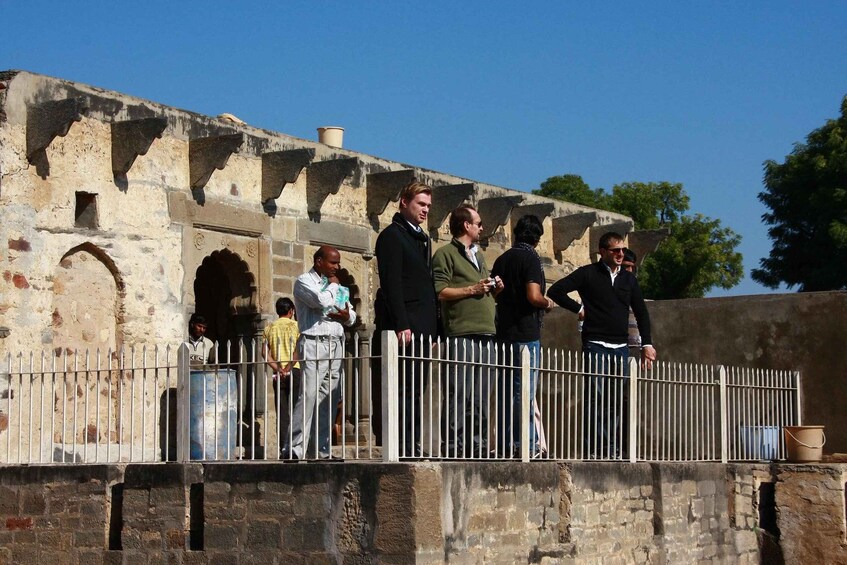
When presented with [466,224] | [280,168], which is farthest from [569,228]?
[466,224]

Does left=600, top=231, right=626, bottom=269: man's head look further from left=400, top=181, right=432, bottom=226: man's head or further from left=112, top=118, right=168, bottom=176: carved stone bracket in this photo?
left=112, top=118, right=168, bottom=176: carved stone bracket

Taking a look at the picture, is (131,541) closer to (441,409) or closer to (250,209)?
(441,409)

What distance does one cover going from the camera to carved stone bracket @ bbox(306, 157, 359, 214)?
1545cm

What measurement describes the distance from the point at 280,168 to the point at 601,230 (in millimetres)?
6886

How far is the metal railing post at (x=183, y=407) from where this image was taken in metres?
9.55

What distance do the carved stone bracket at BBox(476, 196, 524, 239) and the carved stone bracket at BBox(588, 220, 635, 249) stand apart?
Result: 2.91m

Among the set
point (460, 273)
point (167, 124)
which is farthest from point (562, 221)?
point (460, 273)

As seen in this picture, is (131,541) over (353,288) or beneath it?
beneath

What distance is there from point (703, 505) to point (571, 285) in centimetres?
241

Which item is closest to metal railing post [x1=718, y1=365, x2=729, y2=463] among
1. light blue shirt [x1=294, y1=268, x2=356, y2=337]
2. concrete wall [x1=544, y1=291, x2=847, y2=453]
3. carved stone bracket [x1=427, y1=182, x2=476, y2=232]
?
concrete wall [x1=544, y1=291, x2=847, y2=453]

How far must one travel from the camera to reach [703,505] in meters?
12.3

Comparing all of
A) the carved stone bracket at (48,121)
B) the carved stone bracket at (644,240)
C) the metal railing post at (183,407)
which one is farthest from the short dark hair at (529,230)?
the carved stone bracket at (644,240)

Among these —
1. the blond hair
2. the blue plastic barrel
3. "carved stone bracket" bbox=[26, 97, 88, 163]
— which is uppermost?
"carved stone bracket" bbox=[26, 97, 88, 163]

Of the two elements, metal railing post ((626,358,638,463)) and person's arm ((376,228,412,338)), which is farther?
metal railing post ((626,358,638,463))
